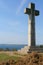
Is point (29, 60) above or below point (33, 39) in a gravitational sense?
below

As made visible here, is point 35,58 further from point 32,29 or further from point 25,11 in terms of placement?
point 25,11

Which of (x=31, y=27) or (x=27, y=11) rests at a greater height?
(x=27, y=11)

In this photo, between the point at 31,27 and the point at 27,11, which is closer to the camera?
the point at 31,27

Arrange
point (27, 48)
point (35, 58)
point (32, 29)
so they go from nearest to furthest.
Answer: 1. point (35, 58)
2. point (27, 48)
3. point (32, 29)

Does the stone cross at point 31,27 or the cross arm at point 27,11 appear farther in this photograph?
the cross arm at point 27,11

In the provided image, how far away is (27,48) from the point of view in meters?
17.4

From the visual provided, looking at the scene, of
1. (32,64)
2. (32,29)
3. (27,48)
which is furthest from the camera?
(32,29)

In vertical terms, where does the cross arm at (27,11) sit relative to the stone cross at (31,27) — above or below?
above

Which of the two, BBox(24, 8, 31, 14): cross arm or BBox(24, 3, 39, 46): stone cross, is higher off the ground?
BBox(24, 8, 31, 14): cross arm

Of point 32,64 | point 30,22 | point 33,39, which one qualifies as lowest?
point 32,64

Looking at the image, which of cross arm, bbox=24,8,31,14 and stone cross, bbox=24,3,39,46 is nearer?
stone cross, bbox=24,3,39,46

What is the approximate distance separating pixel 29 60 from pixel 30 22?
312 inches

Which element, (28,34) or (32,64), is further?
(28,34)

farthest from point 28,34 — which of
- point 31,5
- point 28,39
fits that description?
point 31,5
